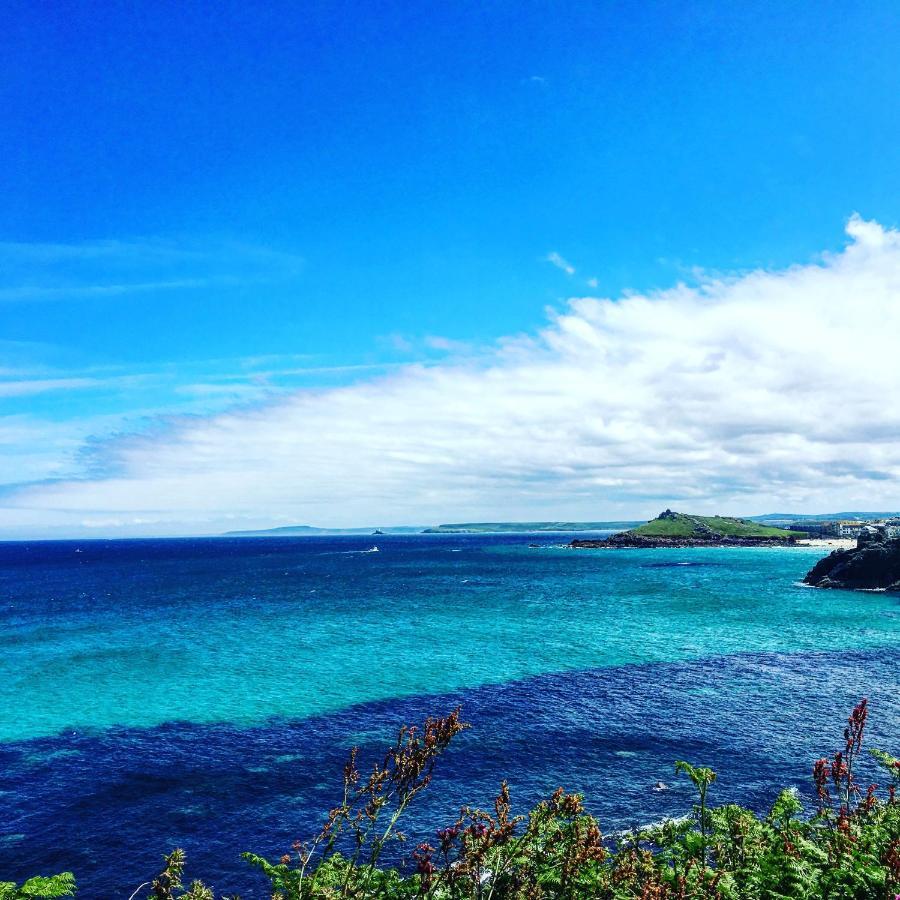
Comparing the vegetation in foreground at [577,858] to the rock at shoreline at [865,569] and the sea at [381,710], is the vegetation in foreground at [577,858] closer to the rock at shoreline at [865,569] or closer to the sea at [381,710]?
the sea at [381,710]

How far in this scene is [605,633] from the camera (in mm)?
77250

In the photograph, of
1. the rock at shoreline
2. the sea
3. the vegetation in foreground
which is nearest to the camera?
the vegetation in foreground

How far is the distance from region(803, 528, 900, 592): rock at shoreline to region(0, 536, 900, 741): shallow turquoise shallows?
7986mm

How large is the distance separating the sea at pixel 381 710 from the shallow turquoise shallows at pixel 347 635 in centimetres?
46

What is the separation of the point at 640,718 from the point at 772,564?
16378 cm

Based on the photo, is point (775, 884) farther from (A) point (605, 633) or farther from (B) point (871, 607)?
(B) point (871, 607)

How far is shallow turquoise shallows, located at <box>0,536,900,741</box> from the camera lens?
2111 inches

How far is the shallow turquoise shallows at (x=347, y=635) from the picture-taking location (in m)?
53.6

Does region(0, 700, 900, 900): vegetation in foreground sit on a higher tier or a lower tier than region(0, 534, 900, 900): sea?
higher

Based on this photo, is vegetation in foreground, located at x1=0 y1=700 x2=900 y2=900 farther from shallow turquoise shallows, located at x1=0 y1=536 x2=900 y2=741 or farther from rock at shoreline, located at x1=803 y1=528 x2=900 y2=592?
rock at shoreline, located at x1=803 y1=528 x2=900 y2=592

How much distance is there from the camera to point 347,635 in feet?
261

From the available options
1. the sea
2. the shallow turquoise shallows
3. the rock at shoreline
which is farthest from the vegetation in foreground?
the rock at shoreline

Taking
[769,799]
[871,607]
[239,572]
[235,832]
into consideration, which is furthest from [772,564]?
[235,832]

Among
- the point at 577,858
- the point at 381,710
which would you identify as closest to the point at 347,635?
the point at 381,710
